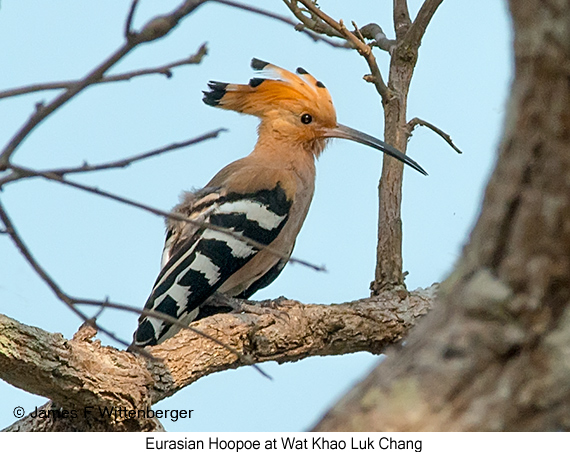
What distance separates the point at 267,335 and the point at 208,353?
0.29 meters

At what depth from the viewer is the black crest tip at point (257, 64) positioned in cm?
383

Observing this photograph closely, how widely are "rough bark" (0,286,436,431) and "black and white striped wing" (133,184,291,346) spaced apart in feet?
1.00

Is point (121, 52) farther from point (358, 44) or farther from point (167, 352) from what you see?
point (358, 44)

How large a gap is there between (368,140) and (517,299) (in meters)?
2.87

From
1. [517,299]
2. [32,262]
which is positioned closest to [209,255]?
[32,262]

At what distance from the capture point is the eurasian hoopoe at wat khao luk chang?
3.16 meters

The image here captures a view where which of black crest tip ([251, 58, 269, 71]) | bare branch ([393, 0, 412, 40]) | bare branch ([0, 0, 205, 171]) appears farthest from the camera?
black crest tip ([251, 58, 269, 71])

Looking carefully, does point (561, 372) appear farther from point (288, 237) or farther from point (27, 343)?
point (288, 237)

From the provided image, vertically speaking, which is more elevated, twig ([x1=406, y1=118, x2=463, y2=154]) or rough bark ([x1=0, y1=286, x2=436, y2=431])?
twig ([x1=406, y1=118, x2=463, y2=154])

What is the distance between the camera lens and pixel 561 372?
94cm

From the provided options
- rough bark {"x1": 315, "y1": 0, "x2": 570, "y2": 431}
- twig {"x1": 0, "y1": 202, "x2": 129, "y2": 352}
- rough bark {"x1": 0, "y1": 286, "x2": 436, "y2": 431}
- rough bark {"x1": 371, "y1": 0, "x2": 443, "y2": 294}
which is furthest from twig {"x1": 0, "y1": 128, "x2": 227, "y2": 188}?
rough bark {"x1": 371, "y1": 0, "x2": 443, "y2": 294}

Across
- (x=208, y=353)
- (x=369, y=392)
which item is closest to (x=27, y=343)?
(x=208, y=353)

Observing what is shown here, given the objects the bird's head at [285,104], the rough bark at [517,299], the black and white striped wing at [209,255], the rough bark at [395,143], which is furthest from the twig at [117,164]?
the bird's head at [285,104]

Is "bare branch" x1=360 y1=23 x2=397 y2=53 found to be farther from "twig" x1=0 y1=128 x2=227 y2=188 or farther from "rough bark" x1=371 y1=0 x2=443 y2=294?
"twig" x1=0 y1=128 x2=227 y2=188
